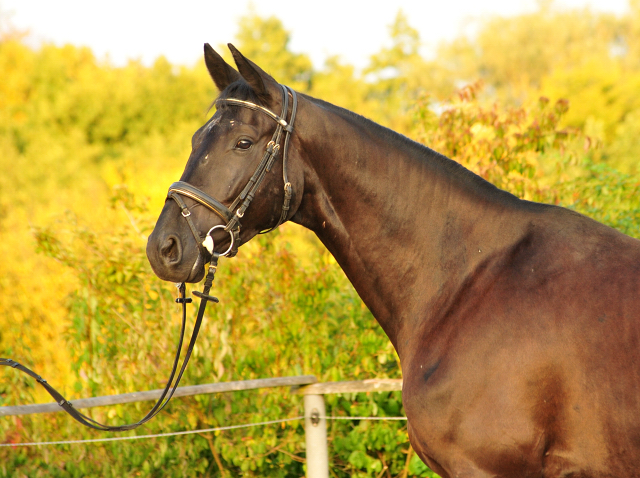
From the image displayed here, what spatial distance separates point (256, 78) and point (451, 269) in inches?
43.2

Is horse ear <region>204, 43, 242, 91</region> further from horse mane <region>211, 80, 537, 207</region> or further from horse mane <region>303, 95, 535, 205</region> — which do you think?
horse mane <region>303, 95, 535, 205</region>

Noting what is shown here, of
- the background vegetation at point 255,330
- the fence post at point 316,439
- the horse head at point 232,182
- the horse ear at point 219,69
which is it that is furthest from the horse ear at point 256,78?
the background vegetation at point 255,330

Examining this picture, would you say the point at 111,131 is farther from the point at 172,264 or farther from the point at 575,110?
the point at 172,264

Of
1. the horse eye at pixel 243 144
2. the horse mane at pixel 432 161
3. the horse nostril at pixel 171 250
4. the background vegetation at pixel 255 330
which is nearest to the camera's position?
the horse nostril at pixel 171 250

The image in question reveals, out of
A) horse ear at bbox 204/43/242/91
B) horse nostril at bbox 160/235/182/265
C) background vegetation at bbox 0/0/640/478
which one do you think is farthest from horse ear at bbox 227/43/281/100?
background vegetation at bbox 0/0/640/478

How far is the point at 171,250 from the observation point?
2254 millimetres

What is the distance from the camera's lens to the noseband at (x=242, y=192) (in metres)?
2.26

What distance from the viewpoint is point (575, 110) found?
873 inches

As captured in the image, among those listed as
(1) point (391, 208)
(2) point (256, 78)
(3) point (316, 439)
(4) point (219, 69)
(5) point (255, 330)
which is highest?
(4) point (219, 69)

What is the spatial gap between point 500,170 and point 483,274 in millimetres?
2981

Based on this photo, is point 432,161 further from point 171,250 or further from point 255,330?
A: point 255,330

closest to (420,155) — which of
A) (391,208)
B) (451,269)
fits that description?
(391,208)

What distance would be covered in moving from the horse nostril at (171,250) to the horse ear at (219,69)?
0.76 metres

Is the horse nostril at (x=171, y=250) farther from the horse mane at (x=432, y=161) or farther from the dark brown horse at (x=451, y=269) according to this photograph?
the horse mane at (x=432, y=161)
